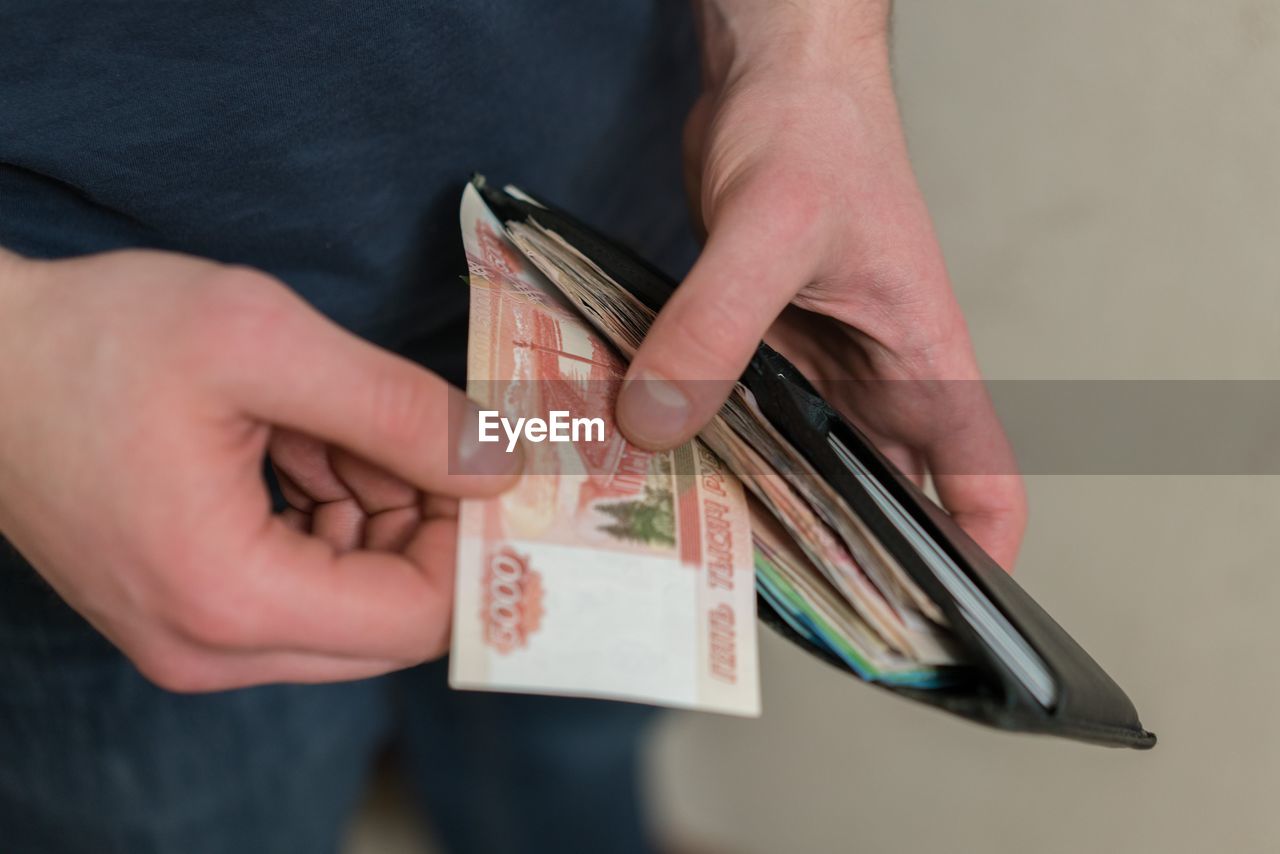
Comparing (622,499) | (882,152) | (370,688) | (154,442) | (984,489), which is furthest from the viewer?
(370,688)

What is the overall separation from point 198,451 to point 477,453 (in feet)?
0.50

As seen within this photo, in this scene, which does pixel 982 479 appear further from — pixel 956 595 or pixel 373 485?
pixel 373 485

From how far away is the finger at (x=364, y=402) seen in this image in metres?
0.49

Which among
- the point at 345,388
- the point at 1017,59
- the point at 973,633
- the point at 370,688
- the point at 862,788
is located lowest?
the point at 862,788

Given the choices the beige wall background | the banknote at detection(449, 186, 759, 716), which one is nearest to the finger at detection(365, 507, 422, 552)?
the banknote at detection(449, 186, 759, 716)

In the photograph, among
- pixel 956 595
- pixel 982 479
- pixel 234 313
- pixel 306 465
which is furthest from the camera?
pixel 982 479

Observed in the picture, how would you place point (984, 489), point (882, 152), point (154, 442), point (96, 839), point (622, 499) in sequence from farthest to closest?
point (96, 839) < point (984, 489) < point (882, 152) < point (622, 499) < point (154, 442)

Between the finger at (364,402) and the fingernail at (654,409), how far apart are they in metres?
0.12

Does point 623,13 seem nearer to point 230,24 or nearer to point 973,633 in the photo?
point 230,24

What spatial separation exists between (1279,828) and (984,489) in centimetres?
52

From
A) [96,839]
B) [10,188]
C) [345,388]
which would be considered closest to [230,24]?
[10,188]

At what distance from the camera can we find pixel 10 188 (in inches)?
27.5

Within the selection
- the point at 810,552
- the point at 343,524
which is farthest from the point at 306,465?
the point at 810,552

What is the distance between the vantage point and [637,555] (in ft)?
1.95
